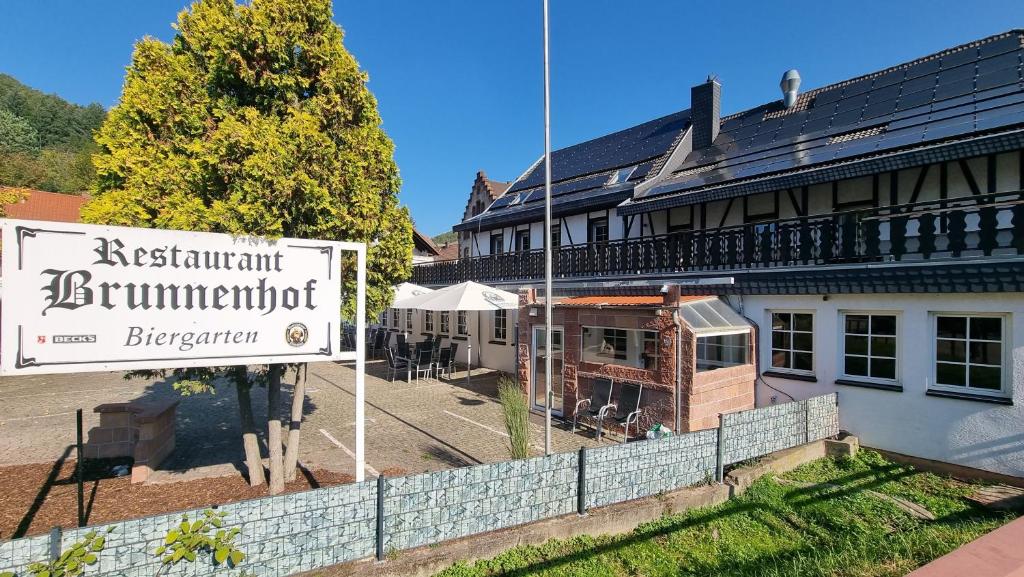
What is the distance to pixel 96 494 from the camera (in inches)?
227

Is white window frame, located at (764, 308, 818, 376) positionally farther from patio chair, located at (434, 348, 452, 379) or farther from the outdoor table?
the outdoor table

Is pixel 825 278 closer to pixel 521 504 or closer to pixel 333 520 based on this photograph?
pixel 521 504

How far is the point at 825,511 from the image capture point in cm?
589

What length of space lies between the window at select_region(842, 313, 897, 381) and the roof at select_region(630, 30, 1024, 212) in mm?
3862

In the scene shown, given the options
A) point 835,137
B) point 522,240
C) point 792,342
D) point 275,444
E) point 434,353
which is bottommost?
point 434,353

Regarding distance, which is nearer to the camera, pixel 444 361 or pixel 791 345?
pixel 791 345

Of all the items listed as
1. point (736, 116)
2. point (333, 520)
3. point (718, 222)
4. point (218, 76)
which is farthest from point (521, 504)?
point (736, 116)

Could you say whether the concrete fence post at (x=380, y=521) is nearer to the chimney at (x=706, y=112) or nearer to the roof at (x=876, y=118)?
the roof at (x=876, y=118)

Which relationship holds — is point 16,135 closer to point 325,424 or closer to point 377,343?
point 377,343

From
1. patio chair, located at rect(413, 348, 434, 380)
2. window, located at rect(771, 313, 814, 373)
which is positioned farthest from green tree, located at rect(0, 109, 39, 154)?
window, located at rect(771, 313, 814, 373)

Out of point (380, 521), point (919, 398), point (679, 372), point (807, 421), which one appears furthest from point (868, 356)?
point (380, 521)

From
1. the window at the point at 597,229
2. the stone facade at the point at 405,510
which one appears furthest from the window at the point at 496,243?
the stone facade at the point at 405,510

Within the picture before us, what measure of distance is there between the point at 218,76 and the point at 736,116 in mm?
16746

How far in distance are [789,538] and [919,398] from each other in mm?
4156
